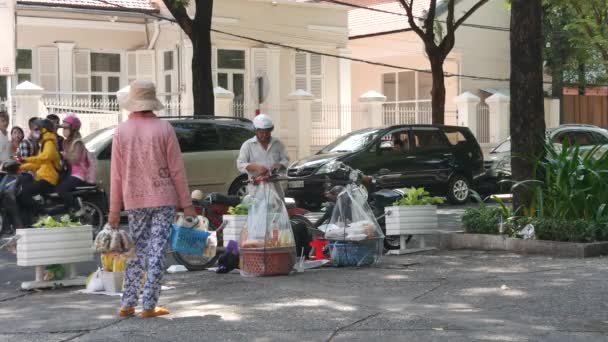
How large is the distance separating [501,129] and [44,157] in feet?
67.1

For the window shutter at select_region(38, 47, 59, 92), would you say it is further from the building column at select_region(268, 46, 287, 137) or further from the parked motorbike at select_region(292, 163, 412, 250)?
the parked motorbike at select_region(292, 163, 412, 250)

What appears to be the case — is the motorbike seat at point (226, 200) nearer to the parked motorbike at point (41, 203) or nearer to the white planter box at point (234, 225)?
the white planter box at point (234, 225)

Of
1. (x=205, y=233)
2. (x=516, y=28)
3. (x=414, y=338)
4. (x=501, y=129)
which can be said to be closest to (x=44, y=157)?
(x=205, y=233)

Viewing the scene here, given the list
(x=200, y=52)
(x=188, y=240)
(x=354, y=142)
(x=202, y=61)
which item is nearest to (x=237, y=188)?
(x=202, y=61)

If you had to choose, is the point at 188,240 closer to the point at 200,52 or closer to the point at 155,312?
the point at 155,312

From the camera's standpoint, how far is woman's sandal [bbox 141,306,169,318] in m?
7.84

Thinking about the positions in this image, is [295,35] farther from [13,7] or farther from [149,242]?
[149,242]

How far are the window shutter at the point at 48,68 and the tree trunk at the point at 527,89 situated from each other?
62.9ft

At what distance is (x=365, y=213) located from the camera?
10797mm

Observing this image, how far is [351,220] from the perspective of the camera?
10773 mm

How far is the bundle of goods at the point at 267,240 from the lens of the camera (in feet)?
32.6

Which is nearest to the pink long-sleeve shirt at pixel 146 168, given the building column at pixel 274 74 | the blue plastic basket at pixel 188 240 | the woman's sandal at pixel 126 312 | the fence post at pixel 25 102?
the blue plastic basket at pixel 188 240

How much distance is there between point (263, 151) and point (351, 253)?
141 cm

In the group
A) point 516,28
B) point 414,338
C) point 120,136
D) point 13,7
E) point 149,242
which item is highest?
point 13,7
